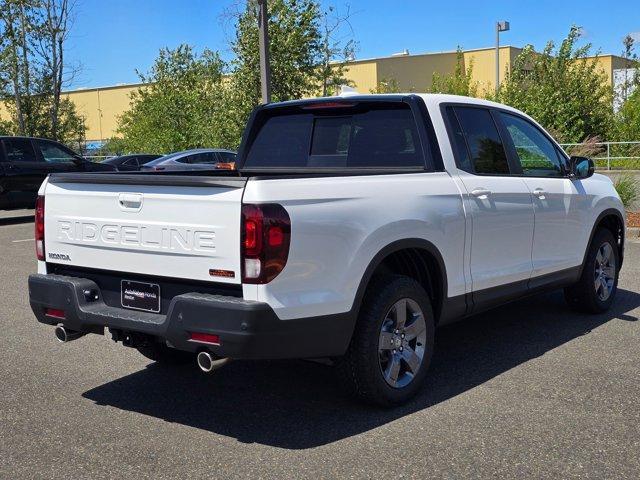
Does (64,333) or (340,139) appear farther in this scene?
(340,139)

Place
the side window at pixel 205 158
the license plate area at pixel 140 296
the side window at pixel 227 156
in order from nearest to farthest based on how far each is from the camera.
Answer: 1. the license plate area at pixel 140 296
2. the side window at pixel 205 158
3. the side window at pixel 227 156

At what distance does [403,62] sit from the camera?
5412 cm

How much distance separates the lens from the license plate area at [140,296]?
4.29 metres

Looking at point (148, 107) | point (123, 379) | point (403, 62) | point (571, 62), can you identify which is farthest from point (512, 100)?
point (123, 379)

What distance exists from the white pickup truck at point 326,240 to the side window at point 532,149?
0.07ft

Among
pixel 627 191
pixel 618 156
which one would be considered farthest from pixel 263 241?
pixel 618 156

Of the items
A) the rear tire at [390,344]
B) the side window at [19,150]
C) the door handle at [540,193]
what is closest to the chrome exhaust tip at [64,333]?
the rear tire at [390,344]

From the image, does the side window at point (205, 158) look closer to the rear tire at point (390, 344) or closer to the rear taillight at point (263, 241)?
the rear tire at point (390, 344)

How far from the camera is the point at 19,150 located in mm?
16844

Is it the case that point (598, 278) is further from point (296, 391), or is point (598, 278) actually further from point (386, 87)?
point (386, 87)

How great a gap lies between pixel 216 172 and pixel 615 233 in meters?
3.80

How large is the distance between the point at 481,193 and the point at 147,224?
230 centimetres

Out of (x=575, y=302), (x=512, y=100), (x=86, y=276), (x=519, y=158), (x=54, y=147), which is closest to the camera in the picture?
(x=86, y=276)

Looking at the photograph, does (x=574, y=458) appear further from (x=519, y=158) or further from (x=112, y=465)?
(x=519, y=158)
